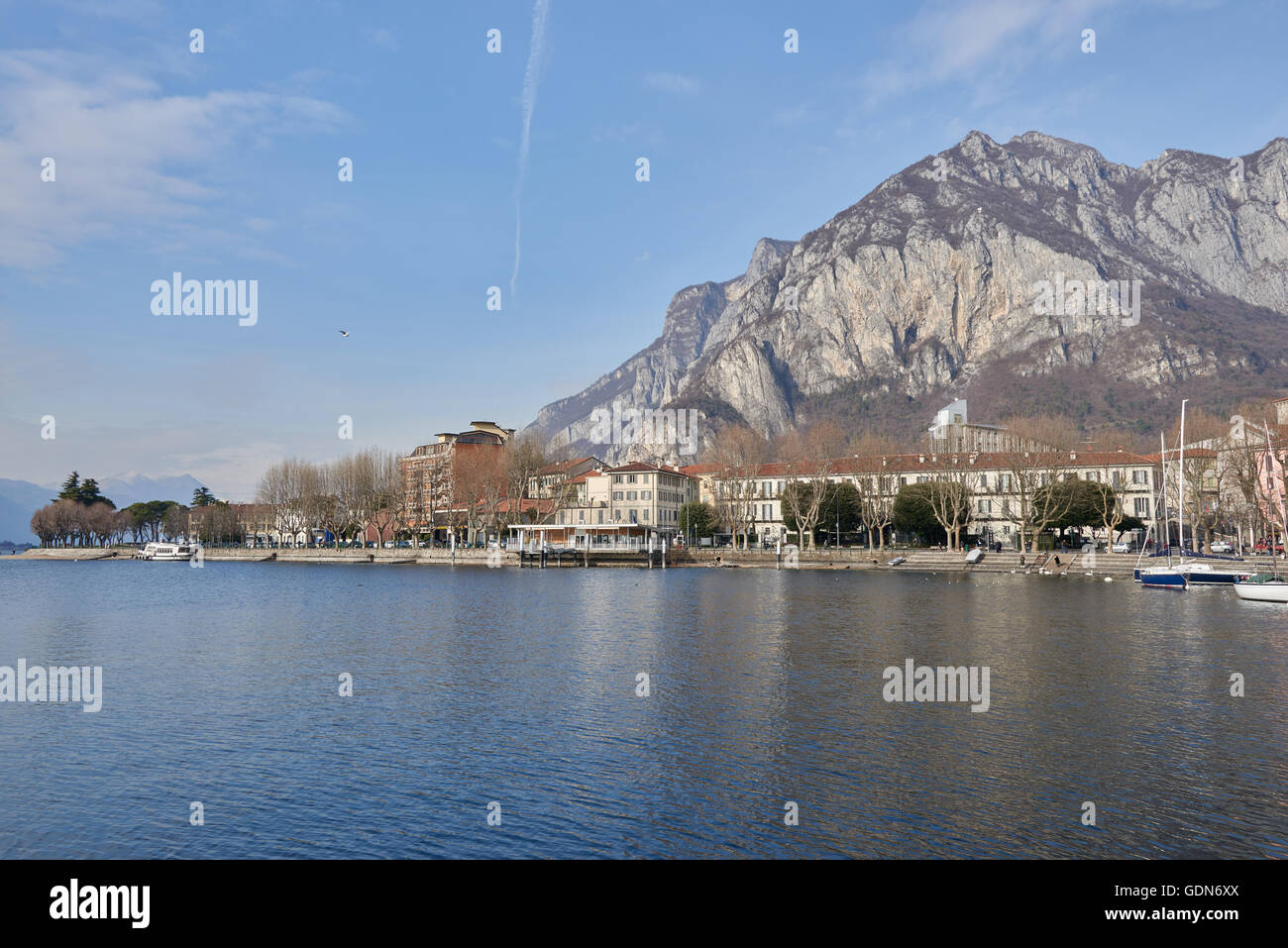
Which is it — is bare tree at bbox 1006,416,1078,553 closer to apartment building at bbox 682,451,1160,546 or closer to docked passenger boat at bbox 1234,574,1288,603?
apartment building at bbox 682,451,1160,546

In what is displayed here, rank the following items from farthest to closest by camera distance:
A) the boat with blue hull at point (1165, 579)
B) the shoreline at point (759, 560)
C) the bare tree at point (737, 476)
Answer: the bare tree at point (737, 476)
the shoreline at point (759, 560)
the boat with blue hull at point (1165, 579)

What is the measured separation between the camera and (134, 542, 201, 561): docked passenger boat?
452 feet

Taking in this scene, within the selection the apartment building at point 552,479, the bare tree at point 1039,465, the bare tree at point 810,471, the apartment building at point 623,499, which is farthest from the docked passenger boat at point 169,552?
the bare tree at point 1039,465

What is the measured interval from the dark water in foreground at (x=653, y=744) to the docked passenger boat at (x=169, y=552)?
109 metres

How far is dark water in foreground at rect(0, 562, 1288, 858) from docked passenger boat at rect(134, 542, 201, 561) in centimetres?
10923

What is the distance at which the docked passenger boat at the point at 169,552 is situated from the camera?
137625 millimetres

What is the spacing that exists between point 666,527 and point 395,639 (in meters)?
90.9

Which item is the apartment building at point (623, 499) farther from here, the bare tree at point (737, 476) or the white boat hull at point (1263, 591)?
the white boat hull at point (1263, 591)

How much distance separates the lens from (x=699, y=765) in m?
17.0

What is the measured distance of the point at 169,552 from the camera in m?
139

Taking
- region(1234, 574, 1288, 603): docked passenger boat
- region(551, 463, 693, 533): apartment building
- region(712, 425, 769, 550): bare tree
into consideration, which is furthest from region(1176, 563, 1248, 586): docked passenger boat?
region(551, 463, 693, 533): apartment building

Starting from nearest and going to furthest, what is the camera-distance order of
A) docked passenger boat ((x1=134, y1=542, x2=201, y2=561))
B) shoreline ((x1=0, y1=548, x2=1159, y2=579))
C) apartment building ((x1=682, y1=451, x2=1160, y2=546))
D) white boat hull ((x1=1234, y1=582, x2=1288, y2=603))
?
white boat hull ((x1=1234, y1=582, x2=1288, y2=603)) < shoreline ((x1=0, y1=548, x2=1159, y2=579)) < apartment building ((x1=682, y1=451, x2=1160, y2=546)) < docked passenger boat ((x1=134, y1=542, x2=201, y2=561))
